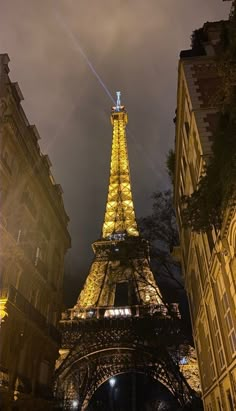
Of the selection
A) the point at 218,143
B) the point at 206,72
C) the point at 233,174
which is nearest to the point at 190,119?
the point at 206,72

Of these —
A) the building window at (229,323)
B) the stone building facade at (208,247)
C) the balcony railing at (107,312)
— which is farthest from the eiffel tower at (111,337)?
the building window at (229,323)

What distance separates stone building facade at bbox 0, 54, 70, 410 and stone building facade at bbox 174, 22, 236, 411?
918cm

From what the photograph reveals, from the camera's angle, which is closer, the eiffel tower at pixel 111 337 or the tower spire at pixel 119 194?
the eiffel tower at pixel 111 337

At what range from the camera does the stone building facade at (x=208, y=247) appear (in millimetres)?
10648

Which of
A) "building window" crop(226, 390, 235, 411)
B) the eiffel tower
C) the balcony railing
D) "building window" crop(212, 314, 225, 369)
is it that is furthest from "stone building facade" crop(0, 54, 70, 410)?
the balcony railing

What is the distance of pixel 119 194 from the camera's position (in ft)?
232

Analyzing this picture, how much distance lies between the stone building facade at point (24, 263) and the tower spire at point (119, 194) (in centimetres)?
3184

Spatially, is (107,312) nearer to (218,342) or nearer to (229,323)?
(218,342)

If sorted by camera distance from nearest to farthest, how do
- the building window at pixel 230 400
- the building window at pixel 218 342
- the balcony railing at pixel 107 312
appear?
the building window at pixel 230 400, the building window at pixel 218 342, the balcony railing at pixel 107 312

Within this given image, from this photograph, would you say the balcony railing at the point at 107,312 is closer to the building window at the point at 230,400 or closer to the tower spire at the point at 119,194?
the tower spire at the point at 119,194

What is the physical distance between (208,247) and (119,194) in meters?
57.4

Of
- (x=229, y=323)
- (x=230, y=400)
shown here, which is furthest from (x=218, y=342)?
(x=229, y=323)

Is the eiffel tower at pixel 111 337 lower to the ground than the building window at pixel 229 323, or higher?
higher

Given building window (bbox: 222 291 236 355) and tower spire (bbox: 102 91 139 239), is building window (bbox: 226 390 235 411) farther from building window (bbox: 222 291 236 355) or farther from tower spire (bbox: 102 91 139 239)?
tower spire (bbox: 102 91 139 239)
